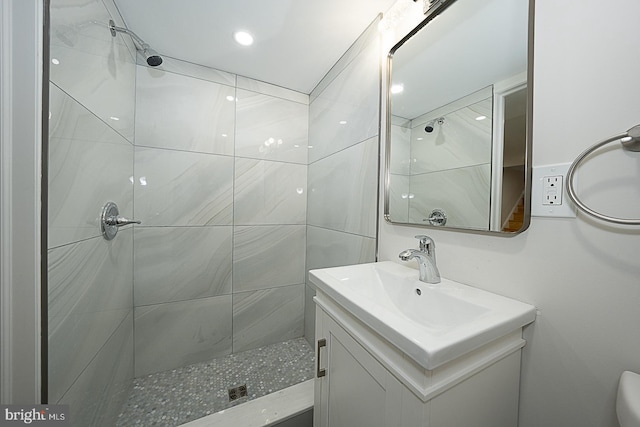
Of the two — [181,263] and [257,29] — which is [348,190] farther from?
[181,263]

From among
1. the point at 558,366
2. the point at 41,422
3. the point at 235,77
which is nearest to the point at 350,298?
the point at 558,366

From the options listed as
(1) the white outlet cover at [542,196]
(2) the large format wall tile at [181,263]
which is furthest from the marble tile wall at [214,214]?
(1) the white outlet cover at [542,196]

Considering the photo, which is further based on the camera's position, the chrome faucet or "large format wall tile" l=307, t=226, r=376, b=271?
"large format wall tile" l=307, t=226, r=376, b=271

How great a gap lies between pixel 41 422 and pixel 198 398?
0.75m

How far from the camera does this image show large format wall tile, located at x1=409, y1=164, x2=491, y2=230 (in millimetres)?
714

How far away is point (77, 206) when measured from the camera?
30.7 inches

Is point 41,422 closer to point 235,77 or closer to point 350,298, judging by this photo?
point 350,298

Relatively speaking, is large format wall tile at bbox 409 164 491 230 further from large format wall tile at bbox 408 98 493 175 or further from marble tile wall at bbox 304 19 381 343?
marble tile wall at bbox 304 19 381 343

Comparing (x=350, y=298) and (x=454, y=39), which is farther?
(x=454, y=39)

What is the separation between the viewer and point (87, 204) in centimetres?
85

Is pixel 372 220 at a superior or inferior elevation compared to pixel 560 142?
inferior

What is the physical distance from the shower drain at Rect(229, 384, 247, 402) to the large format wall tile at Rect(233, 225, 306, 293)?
57 centimetres

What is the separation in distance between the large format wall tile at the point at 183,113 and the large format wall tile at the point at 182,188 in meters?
0.07

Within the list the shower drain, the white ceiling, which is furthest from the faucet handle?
the shower drain
